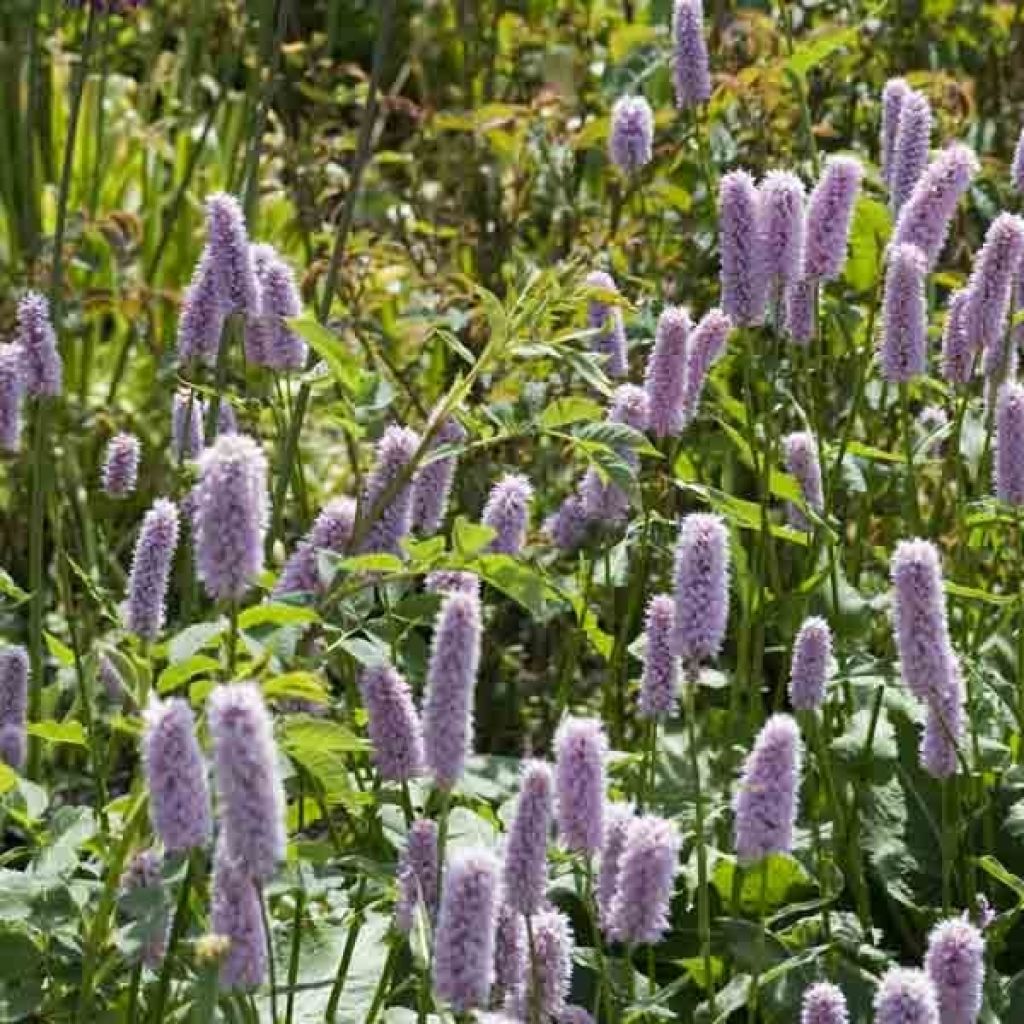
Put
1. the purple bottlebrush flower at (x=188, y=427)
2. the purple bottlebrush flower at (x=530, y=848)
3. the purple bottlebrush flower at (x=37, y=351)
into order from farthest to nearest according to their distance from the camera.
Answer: the purple bottlebrush flower at (x=188, y=427) → the purple bottlebrush flower at (x=37, y=351) → the purple bottlebrush flower at (x=530, y=848)

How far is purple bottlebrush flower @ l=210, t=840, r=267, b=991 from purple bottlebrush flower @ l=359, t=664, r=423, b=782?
0.28 metres

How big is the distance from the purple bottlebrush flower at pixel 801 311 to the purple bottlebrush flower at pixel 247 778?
129 centimetres

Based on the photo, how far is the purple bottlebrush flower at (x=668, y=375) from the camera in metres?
2.41

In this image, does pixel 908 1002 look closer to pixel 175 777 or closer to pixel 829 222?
pixel 175 777

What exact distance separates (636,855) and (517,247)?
3100 millimetres

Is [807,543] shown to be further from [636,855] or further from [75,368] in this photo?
[75,368]

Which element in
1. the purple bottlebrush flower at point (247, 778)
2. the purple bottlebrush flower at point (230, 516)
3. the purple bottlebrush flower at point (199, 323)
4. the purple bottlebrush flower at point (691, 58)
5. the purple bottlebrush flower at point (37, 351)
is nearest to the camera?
the purple bottlebrush flower at point (247, 778)

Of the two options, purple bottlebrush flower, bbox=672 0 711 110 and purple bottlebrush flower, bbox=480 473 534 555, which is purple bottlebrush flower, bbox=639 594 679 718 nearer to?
purple bottlebrush flower, bbox=480 473 534 555

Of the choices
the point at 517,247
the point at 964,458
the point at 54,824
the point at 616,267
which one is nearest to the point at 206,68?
the point at 517,247

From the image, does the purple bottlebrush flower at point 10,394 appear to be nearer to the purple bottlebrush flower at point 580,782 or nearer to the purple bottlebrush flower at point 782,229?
the purple bottlebrush flower at point 782,229

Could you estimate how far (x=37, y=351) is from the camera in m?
2.49

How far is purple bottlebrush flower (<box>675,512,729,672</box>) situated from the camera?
76.9 inches

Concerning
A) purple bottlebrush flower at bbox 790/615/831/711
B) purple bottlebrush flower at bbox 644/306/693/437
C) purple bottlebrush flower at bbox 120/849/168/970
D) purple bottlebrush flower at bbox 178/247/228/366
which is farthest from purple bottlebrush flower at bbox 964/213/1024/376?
purple bottlebrush flower at bbox 120/849/168/970

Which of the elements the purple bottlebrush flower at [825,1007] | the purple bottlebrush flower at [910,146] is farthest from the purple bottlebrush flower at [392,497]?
the purple bottlebrush flower at [910,146]
